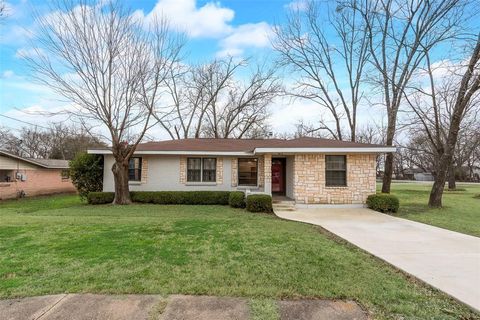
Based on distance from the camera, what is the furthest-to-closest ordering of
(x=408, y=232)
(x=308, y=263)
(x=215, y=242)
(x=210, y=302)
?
(x=408, y=232), (x=215, y=242), (x=308, y=263), (x=210, y=302)

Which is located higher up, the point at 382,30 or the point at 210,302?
the point at 382,30

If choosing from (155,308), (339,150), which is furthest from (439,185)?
(155,308)

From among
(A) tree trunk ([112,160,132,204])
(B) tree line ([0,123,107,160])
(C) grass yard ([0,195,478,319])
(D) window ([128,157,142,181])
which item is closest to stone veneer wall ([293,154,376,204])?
(C) grass yard ([0,195,478,319])

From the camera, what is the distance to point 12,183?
18031mm

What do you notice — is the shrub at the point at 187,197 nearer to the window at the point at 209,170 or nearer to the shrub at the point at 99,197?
the window at the point at 209,170

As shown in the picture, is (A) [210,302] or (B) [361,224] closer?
(A) [210,302]

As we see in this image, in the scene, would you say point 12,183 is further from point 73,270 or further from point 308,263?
point 308,263

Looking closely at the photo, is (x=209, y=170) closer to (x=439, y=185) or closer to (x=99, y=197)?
(x=99, y=197)

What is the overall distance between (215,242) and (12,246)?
3.85 m

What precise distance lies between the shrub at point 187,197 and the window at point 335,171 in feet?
15.4

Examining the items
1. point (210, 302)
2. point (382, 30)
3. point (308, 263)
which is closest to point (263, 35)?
point (382, 30)

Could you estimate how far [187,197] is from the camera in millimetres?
13367

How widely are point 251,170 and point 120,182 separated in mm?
6445

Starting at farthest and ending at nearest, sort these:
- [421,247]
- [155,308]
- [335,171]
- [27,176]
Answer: [27,176] < [335,171] < [421,247] < [155,308]
